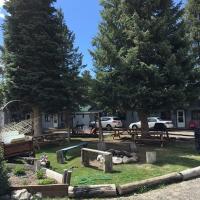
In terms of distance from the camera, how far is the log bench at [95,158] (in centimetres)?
1492

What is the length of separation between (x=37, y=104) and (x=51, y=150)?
5.03 meters

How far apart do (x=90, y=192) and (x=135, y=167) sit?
436cm

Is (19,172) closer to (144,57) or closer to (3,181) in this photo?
(3,181)

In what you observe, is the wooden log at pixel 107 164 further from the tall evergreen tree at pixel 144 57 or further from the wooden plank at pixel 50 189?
the tall evergreen tree at pixel 144 57

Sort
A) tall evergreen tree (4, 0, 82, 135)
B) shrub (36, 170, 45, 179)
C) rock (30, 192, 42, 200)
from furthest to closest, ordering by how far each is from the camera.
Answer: tall evergreen tree (4, 0, 82, 135) < shrub (36, 170, 45, 179) < rock (30, 192, 42, 200)

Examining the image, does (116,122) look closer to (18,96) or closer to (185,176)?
(18,96)

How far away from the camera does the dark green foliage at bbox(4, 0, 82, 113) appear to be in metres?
27.1

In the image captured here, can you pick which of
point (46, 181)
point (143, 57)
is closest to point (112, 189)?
point (46, 181)

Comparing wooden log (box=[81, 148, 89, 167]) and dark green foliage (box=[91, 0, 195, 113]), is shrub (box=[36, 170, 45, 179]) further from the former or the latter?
dark green foliage (box=[91, 0, 195, 113])

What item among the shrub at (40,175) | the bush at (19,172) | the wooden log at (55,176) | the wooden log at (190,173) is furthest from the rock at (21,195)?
the wooden log at (190,173)

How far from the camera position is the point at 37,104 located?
27.3 m

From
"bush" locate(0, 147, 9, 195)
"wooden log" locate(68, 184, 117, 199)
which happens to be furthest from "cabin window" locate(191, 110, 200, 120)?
"bush" locate(0, 147, 9, 195)

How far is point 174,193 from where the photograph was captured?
1204 centimetres

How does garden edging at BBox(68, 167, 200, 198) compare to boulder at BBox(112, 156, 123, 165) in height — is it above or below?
below
